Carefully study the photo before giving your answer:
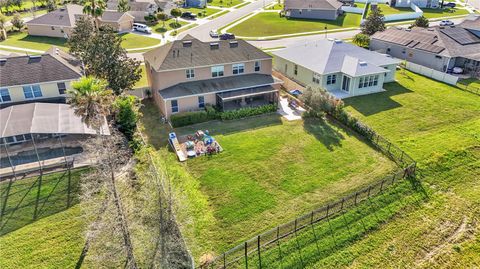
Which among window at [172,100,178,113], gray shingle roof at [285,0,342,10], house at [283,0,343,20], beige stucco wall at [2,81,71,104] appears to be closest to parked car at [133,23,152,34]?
house at [283,0,343,20]

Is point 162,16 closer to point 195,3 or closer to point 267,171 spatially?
point 195,3

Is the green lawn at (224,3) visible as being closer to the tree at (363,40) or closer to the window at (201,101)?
the tree at (363,40)

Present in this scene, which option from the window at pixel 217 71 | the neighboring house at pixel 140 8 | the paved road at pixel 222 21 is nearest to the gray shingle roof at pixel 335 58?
the window at pixel 217 71

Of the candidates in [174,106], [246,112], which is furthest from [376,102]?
[174,106]

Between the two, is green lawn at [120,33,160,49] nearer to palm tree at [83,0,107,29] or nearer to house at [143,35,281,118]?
palm tree at [83,0,107,29]

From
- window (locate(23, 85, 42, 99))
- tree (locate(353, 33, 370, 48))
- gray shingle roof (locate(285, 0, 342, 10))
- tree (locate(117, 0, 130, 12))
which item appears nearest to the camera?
window (locate(23, 85, 42, 99))
